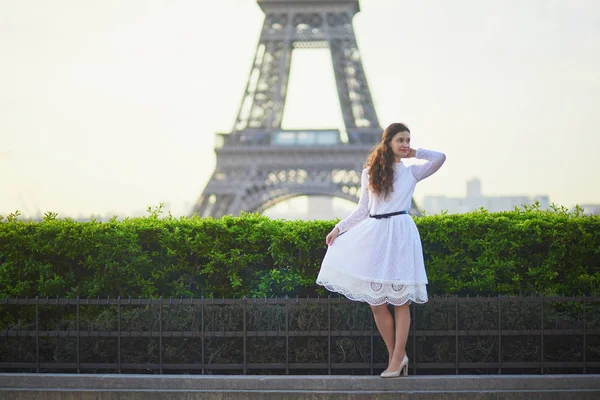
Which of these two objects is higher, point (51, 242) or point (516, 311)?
point (51, 242)

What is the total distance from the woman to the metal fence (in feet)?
1.61

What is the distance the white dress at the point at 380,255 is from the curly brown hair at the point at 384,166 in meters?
0.06

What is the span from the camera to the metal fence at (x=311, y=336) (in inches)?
287

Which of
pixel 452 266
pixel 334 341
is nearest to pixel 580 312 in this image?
pixel 452 266

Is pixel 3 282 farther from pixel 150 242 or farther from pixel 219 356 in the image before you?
pixel 219 356

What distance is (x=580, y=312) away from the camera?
7559 mm

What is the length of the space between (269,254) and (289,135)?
2887cm

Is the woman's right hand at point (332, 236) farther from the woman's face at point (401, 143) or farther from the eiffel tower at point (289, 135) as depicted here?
the eiffel tower at point (289, 135)

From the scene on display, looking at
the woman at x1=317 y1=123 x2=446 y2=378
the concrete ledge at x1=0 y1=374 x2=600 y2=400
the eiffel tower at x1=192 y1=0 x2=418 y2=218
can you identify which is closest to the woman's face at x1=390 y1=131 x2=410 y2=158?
the woman at x1=317 y1=123 x2=446 y2=378

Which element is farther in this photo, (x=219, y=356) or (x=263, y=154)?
(x=263, y=154)

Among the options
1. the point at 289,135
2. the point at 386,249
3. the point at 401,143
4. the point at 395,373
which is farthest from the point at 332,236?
the point at 289,135

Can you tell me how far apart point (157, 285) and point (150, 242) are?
0.41 meters

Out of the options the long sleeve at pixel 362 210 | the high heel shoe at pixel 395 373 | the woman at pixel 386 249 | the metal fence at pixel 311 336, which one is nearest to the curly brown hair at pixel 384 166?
the woman at pixel 386 249

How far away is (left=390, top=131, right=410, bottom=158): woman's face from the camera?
6.81 metres
